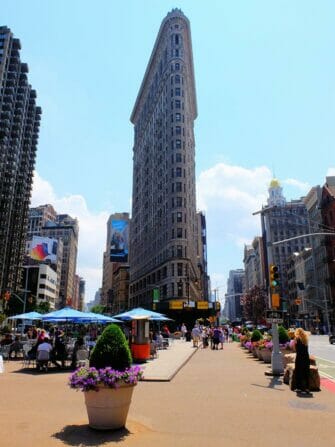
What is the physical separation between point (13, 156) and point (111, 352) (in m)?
106

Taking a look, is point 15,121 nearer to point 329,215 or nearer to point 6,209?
Result: point 6,209

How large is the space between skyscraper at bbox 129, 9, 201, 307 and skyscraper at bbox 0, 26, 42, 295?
1233 inches

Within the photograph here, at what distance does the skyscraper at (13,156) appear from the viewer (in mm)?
99062

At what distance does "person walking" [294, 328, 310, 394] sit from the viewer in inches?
492

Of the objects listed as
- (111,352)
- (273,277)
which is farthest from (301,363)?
(111,352)

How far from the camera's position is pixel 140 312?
25.5 m

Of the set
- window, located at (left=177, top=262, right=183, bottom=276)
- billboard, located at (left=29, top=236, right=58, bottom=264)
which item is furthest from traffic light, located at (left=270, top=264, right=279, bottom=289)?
billboard, located at (left=29, top=236, right=58, bottom=264)

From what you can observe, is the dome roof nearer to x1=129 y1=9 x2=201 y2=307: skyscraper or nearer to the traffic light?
x1=129 y1=9 x2=201 y2=307: skyscraper

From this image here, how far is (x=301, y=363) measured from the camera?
496 inches

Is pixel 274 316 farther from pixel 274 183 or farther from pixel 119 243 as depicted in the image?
pixel 274 183

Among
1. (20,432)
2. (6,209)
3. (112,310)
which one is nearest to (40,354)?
(20,432)

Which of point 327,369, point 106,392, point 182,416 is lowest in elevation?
point 182,416

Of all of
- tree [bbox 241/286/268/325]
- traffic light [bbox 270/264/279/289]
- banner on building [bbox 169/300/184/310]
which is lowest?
traffic light [bbox 270/264/279/289]

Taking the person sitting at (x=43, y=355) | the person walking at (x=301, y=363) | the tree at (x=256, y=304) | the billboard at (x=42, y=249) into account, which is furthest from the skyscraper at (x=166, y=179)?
the person walking at (x=301, y=363)
